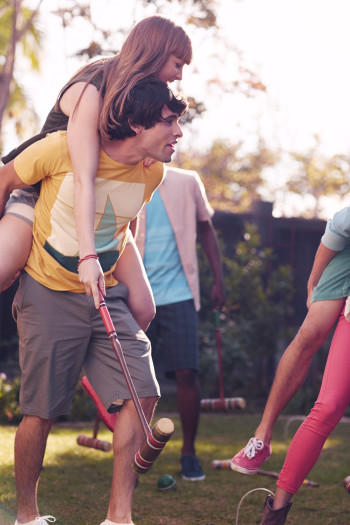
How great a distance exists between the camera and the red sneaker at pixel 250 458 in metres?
3.32

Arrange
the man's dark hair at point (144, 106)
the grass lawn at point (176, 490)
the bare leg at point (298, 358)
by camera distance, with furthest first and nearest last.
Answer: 1. the grass lawn at point (176, 490)
2. the bare leg at point (298, 358)
3. the man's dark hair at point (144, 106)

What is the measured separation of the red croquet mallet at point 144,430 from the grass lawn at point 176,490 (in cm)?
104

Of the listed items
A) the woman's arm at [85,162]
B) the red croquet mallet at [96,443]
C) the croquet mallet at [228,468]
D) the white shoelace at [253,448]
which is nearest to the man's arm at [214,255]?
the croquet mallet at [228,468]

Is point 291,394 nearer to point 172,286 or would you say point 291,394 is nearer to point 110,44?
point 172,286

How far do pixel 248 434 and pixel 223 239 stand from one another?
137 inches

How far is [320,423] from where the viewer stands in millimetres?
3152

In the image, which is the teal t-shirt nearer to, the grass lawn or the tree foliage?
the grass lawn

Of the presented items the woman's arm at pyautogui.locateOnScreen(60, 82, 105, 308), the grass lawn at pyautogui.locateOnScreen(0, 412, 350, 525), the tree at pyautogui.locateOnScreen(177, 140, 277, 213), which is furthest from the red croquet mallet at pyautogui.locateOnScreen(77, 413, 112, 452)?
the tree at pyautogui.locateOnScreen(177, 140, 277, 213)

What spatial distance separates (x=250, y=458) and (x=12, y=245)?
4.35 feet

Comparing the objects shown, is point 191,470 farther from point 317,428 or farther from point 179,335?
point 317,428

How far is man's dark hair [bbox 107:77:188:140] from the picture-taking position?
3.05m

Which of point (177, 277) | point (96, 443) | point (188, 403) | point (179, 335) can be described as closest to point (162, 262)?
point (177, 277)

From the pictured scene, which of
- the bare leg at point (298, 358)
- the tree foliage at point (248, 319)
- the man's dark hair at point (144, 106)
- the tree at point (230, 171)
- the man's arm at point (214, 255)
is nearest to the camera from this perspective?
the man's dark hair at point (144, 106)

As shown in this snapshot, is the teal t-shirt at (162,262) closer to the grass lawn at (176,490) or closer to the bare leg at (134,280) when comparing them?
the grass lawn at (176,490)
